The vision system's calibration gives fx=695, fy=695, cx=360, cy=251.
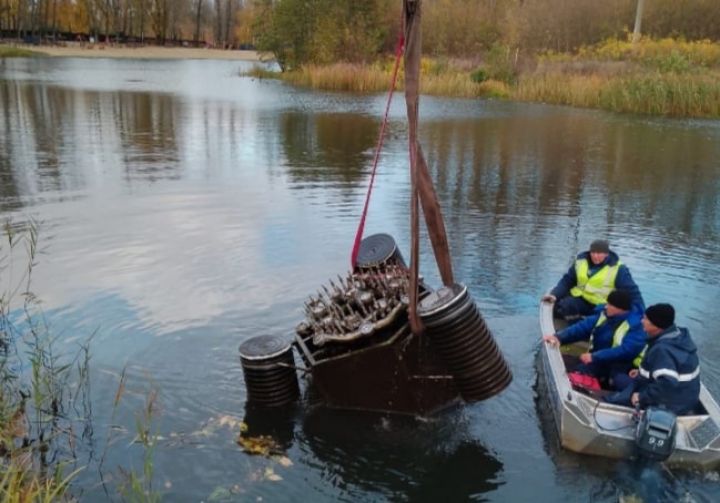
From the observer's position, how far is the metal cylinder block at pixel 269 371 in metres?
6.23

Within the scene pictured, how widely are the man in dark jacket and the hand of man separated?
1.06m

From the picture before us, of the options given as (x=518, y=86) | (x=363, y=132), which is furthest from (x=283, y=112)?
(x=518, y=86)

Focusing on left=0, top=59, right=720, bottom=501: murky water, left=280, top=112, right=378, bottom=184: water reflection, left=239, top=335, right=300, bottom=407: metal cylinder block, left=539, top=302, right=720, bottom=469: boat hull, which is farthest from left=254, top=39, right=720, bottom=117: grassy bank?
left=239, top=335, right=300, bottom=407: metal cylinder block

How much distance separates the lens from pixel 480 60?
142ft

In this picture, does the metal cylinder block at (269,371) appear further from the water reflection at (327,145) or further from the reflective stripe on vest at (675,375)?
the water reflection at (327,145)

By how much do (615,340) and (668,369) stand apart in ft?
3.38

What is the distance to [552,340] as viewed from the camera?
21.3ft

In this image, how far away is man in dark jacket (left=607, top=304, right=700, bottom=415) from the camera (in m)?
5.29

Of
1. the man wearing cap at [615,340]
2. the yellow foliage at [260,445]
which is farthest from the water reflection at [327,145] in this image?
the yellow foliage at [260,445]

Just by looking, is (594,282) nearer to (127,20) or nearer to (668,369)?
(668,369)

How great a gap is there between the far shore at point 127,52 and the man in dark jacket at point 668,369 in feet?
225

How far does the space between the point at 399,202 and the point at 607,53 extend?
101 ft

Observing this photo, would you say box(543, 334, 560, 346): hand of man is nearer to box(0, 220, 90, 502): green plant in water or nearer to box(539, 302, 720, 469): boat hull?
box(539, 302, 720, 469): boat hull

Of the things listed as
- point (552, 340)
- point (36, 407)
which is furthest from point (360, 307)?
point (36, 407)
